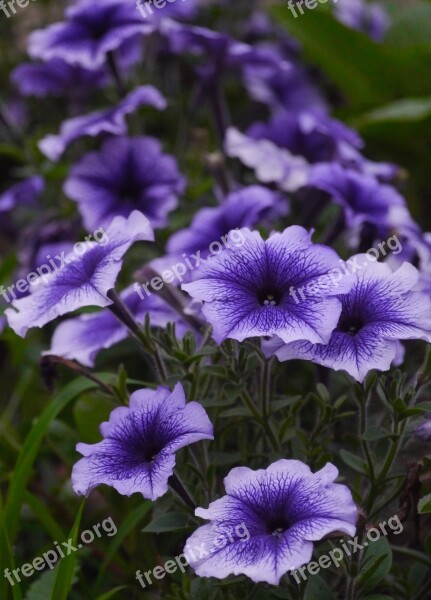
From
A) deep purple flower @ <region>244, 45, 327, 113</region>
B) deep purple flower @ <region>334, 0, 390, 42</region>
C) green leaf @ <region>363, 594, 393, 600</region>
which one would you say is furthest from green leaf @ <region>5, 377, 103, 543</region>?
deep purple flower @ <region>334, 0, 390, 42</region>

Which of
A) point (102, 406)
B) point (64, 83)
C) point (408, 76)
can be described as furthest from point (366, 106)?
point (102, 406)

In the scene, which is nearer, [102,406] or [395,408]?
[395,408]

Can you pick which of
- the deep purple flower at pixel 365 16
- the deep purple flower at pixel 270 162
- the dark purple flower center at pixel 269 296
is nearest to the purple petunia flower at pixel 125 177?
the deep purple flower at pixel 270 162

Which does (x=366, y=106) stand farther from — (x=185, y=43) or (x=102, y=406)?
(x=102, y=406)

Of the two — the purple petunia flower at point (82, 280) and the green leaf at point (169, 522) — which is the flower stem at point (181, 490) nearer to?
the green leaf at point (169, 522)

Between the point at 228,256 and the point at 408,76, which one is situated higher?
the point at 228,256

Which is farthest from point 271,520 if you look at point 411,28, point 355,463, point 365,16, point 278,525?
point 365,16
